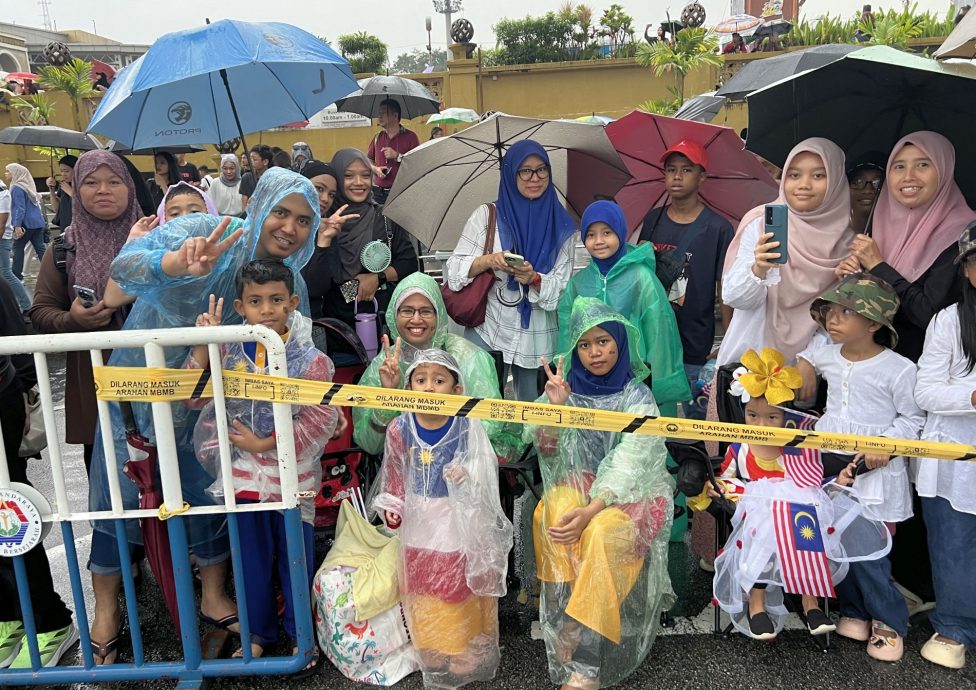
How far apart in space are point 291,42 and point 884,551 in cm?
336

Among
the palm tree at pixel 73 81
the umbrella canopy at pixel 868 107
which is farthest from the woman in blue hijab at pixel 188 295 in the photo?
the palm tree at pixel 73 81

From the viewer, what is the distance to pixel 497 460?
2.80 m

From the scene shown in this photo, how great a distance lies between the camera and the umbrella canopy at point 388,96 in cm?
923

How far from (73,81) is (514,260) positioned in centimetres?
2470

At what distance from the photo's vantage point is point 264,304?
2607mm

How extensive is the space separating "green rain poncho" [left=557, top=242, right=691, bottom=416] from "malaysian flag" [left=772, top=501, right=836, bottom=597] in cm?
88

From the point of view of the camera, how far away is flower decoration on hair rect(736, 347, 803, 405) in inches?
110

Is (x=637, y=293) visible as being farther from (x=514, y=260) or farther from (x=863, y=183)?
(x=863, y=183)

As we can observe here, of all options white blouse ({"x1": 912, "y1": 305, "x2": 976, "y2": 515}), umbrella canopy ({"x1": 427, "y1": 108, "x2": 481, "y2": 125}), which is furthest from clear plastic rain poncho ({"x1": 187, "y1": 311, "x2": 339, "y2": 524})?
umbrella canopy ({"x1": 427, "y1": 108, "x2": 481, "y2": 125})

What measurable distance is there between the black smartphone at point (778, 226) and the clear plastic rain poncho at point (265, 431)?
184 centimetres

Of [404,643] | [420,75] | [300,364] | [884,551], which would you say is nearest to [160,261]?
[300,364]

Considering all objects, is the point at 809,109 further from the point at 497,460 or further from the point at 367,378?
the point at 367,378

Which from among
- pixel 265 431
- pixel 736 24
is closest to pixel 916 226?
pixel 265 431

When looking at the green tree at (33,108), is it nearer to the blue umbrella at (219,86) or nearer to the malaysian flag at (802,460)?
the blue umbrella at (219,86)
